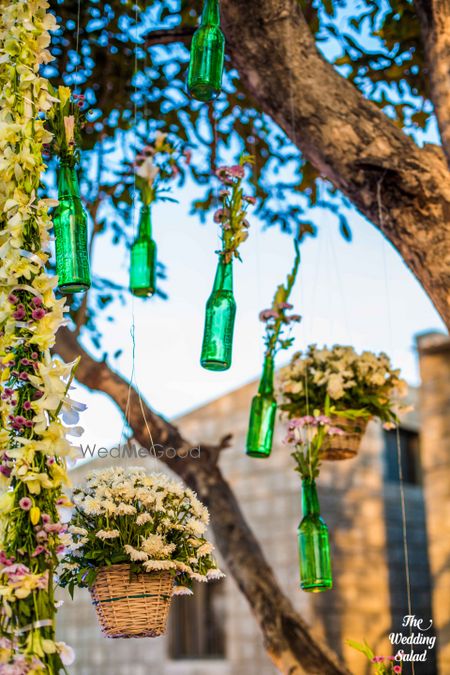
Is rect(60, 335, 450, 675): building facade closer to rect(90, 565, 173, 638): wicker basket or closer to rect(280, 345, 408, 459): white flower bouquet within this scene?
rect(280, 345, 408, 459): white flower bouquet

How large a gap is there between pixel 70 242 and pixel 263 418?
99 cm

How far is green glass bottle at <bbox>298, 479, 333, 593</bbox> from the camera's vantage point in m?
2.64

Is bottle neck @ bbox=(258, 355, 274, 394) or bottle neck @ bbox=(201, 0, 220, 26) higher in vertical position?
bottle neck @ bbox=(201, 0, 220, 26)

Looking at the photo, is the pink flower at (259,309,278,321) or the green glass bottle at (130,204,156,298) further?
the pink flower at (259,309,278,321)

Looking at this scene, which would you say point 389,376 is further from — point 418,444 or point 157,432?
point 418,444

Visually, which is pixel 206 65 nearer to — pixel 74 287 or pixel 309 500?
pixel 74 287

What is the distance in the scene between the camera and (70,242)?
7.48ft

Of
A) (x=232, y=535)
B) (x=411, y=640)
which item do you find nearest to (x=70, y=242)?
(x=411, y=640)

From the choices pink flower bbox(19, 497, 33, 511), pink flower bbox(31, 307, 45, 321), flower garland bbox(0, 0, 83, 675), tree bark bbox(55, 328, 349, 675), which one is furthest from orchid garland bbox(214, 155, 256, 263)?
tree bark bbox(55, 328, 349, 675)

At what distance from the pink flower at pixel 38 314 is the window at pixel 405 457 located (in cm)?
714

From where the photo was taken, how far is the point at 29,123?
6.88 ft

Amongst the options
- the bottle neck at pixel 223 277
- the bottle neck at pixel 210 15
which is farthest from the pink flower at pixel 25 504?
the bottle neck at pixel 210 15

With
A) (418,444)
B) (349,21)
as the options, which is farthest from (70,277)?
(418,444)

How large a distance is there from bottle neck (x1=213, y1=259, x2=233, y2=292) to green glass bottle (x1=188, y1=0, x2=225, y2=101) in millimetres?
476
